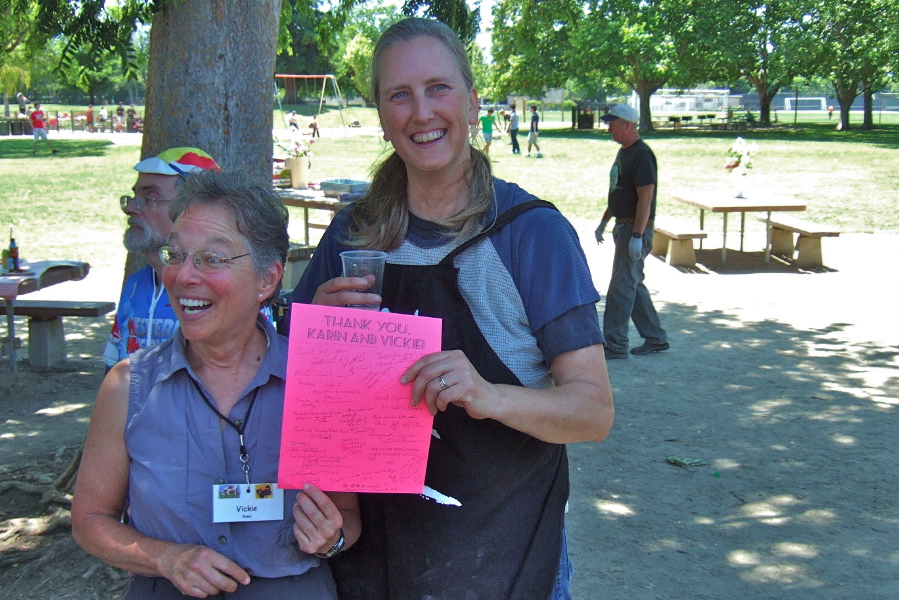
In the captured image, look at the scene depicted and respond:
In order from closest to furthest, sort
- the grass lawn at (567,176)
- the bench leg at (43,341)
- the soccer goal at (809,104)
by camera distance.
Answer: the bench leg at (43,341) → the grass lawn at (567,176) → the soccer goal at (809,104)

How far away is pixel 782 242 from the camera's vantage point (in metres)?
12.3

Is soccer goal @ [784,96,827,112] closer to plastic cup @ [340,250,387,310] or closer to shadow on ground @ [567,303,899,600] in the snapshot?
shadow on ground @ [567,303,899,600]

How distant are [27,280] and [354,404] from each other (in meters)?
6.18

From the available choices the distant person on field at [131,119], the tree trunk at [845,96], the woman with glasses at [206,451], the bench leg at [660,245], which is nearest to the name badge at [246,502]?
the woman with glasses at [206,451]

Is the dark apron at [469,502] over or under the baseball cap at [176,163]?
under

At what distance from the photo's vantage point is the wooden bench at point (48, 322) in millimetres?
7301

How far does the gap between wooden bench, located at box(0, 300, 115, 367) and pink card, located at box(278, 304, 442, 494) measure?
19.6 feet

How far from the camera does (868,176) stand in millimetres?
22828

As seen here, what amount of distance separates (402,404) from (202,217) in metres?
0.68

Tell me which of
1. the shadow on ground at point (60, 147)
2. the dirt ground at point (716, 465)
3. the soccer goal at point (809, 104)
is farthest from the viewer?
the soccer goal at point (809, 104)

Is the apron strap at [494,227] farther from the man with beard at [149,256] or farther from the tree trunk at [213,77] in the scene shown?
the tree trunk at [213,77]

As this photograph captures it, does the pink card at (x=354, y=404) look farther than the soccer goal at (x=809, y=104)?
No

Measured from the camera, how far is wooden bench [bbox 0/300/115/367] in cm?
730

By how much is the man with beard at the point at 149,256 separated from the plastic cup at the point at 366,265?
152cm
